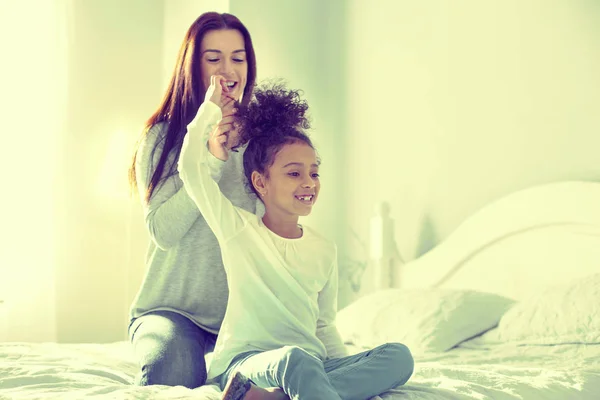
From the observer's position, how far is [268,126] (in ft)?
5.64

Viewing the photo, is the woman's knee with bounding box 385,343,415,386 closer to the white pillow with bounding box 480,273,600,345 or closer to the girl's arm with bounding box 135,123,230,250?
the girl's arm with bounding box 135,123,230,250

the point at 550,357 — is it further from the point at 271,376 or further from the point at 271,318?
the point at 271,376

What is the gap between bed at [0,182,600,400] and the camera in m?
1.55

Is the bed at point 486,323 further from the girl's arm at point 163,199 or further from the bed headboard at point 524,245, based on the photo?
the girl's arm at point 163,199

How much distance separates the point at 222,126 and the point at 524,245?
1437 millimetres

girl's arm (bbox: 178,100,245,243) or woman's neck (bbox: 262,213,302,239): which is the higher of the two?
girl's arm (bbox: 178,100,245,243)

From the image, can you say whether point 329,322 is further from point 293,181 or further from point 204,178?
point 204,178

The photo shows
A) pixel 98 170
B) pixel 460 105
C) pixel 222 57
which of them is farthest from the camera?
pixel 98 170

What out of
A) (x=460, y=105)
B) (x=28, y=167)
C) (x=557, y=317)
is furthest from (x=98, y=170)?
(x=557, y=317)

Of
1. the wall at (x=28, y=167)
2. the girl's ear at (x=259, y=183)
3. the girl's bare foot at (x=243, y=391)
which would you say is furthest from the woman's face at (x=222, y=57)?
→ the wall at (x=28, y=167)

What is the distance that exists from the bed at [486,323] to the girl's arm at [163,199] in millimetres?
348

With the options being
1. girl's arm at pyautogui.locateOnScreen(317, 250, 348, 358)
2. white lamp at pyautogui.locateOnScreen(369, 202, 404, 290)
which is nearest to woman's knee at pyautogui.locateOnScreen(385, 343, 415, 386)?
girl's arm at pyautogui.locateOnScreen(317, 250, 348, 358)

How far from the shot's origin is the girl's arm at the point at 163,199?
5.55 feet

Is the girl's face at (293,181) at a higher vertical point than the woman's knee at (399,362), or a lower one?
higher
